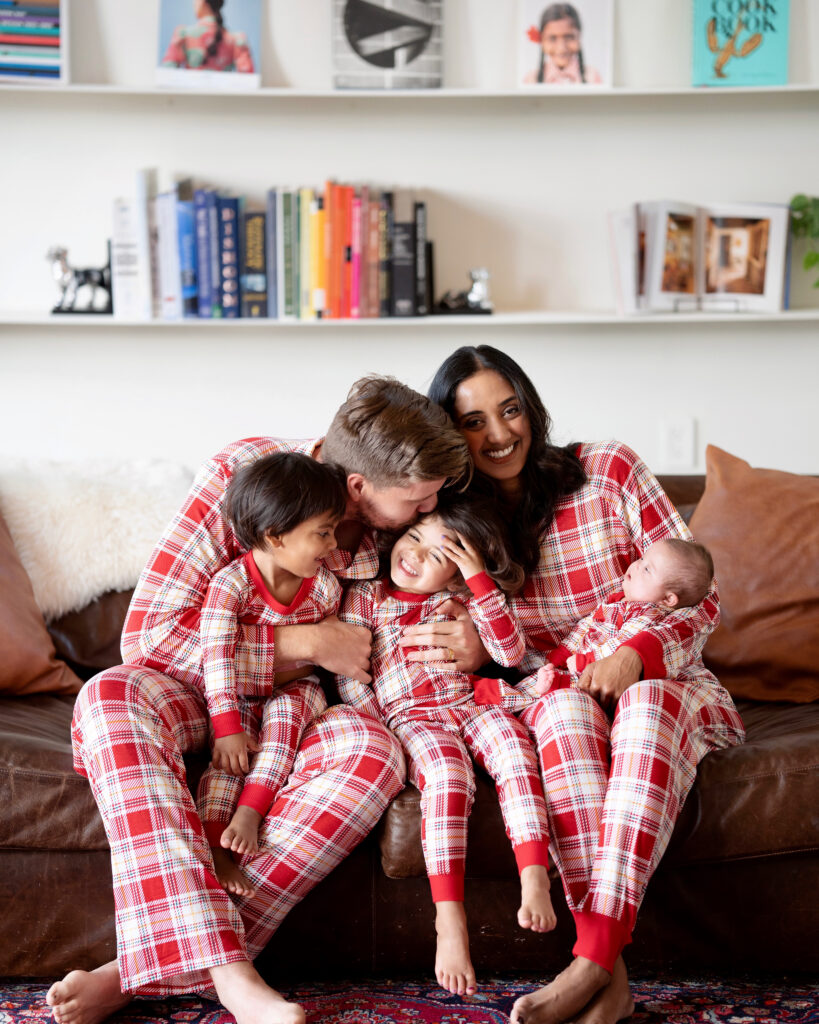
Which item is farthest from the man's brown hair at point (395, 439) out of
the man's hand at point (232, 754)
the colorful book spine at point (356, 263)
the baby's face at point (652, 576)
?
the colorful book spine at point (356, 263)

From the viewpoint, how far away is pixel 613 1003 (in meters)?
1.46

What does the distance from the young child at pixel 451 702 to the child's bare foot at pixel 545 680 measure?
0.05 metres

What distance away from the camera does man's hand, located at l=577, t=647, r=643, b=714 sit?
1704mm

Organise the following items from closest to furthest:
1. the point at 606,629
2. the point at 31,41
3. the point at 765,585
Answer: the point at 606,629 < the point at 765,585 < the point at 31,41

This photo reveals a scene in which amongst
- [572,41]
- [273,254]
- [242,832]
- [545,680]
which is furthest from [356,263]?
[242,832]

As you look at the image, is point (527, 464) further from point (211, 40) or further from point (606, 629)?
point (211, 40)

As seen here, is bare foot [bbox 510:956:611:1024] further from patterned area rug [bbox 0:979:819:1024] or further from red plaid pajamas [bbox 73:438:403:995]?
red plaid pajamas [bbox 73:438:403:995]

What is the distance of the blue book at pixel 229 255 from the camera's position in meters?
2.67

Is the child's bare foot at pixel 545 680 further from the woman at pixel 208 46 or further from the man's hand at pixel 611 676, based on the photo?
the woman at pixel 208 46

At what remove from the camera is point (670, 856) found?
1619 millimetres

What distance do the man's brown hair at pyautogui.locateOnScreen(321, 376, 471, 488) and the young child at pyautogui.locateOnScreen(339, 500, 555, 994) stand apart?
0.40 ft

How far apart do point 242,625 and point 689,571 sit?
758 mm

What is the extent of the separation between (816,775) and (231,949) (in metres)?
0.92

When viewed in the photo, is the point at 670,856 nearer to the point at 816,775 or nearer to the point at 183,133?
the point at 816,775
